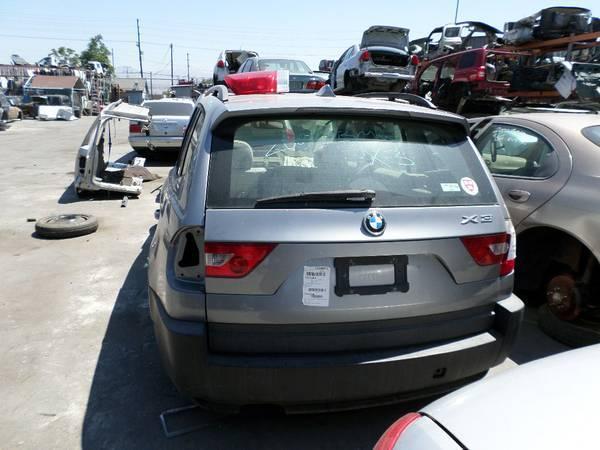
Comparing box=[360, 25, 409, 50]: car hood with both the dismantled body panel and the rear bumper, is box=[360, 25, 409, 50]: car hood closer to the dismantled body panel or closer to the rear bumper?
the dismantled body panel

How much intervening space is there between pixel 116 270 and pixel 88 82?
3698cm

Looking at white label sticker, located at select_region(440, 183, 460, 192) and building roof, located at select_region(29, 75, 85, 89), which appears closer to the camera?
white label sticker, located at select_region(440, 183, 460, 192)

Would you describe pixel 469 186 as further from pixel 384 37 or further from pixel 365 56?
pixel 384 37

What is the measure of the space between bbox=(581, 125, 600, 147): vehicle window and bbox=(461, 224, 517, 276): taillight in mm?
1621

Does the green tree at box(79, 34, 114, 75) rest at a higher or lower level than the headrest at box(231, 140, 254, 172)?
higher

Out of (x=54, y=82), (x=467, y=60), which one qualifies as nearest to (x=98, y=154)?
(x=467, y=60)

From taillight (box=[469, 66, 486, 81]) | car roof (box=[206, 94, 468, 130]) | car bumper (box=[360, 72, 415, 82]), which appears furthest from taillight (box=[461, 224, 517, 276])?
car bumper (box=[360, 72, 415, 82])

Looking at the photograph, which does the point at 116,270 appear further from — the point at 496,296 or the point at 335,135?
the point at 496,296

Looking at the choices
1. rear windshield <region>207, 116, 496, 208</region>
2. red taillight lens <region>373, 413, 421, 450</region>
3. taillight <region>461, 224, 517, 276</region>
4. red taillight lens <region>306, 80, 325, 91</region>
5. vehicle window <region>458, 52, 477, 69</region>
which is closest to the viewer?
red taillight lens <region>373, 413, 421, 450</region>

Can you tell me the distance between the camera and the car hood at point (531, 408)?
1.23 meters

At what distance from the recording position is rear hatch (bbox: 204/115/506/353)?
2.04 meters

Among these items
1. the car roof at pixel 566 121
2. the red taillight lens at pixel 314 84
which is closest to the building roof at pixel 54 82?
the red taillight lens at pixel 314 84

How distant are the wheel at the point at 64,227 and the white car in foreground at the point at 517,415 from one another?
5.57 meters

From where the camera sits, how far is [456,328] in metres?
2.33
